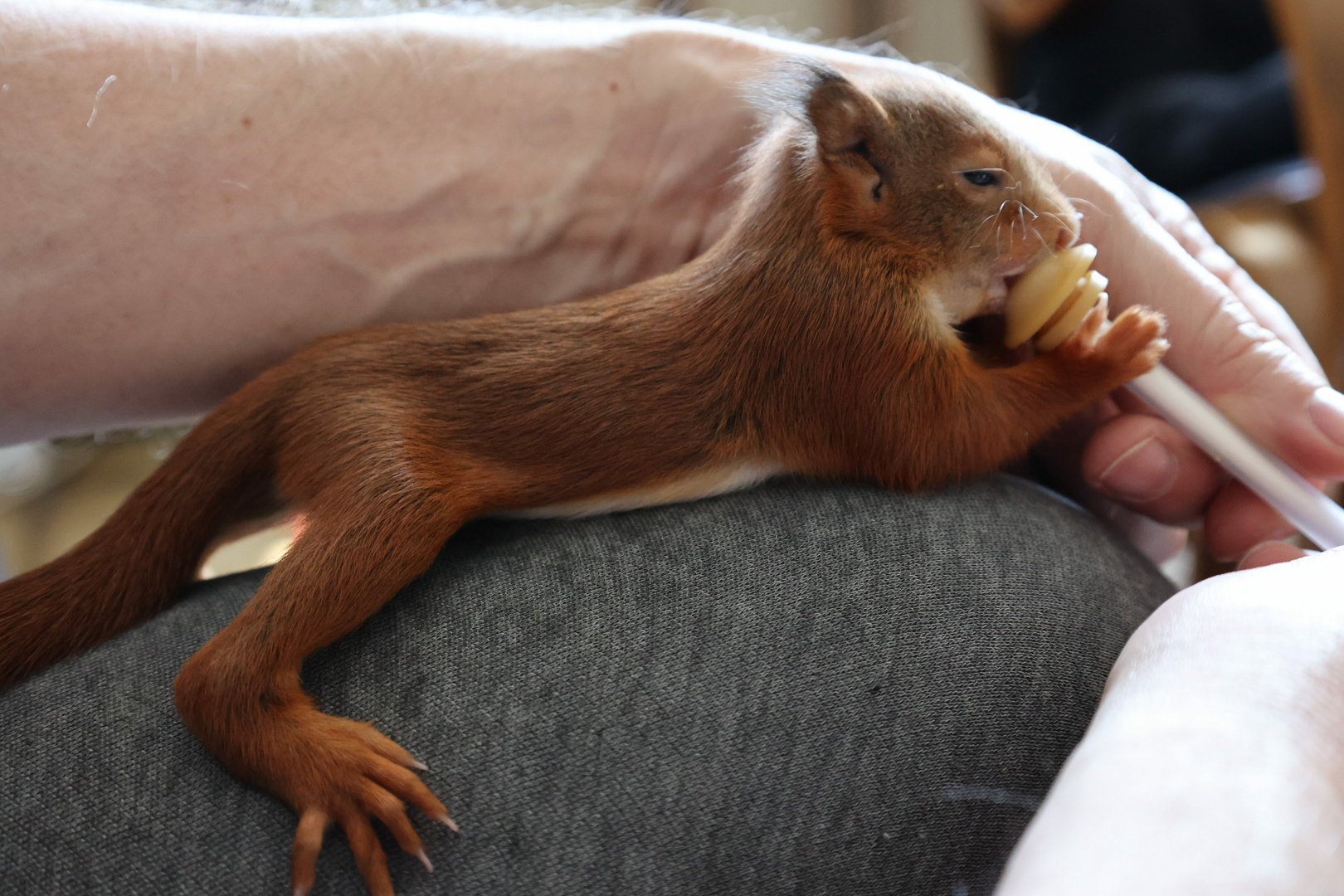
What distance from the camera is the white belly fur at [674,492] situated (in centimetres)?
75

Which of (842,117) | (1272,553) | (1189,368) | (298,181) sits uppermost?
(842,117)

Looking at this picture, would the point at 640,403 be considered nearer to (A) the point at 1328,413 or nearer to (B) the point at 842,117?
(B) the point at 842,117

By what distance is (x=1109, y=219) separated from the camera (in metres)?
0.88

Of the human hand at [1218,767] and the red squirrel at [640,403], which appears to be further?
the red squirrel at [640,403]

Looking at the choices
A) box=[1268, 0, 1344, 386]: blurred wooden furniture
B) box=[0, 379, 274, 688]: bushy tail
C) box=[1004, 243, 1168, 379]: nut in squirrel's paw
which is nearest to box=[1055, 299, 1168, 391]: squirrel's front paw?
box=[1004, 243, 1168, 379]: nut in squirrel's paw

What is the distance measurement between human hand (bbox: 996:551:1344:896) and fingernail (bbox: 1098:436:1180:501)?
0.33 meters

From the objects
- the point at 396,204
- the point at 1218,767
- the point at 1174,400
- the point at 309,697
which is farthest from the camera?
the point at 396,204

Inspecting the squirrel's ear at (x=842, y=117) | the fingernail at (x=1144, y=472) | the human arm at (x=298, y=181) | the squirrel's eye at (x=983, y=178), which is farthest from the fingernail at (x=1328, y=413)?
the human arm at (x=298, y=181)

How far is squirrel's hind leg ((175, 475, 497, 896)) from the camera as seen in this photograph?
22.2 inches

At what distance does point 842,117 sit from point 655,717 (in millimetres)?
526

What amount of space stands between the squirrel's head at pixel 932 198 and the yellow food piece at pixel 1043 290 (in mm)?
26

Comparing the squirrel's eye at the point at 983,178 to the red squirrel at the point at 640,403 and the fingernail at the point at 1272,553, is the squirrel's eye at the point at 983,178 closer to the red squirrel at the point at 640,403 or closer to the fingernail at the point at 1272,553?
the red squirrel at the point at 640,403

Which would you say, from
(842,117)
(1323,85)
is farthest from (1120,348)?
(1323,85)

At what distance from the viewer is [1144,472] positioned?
899mm
